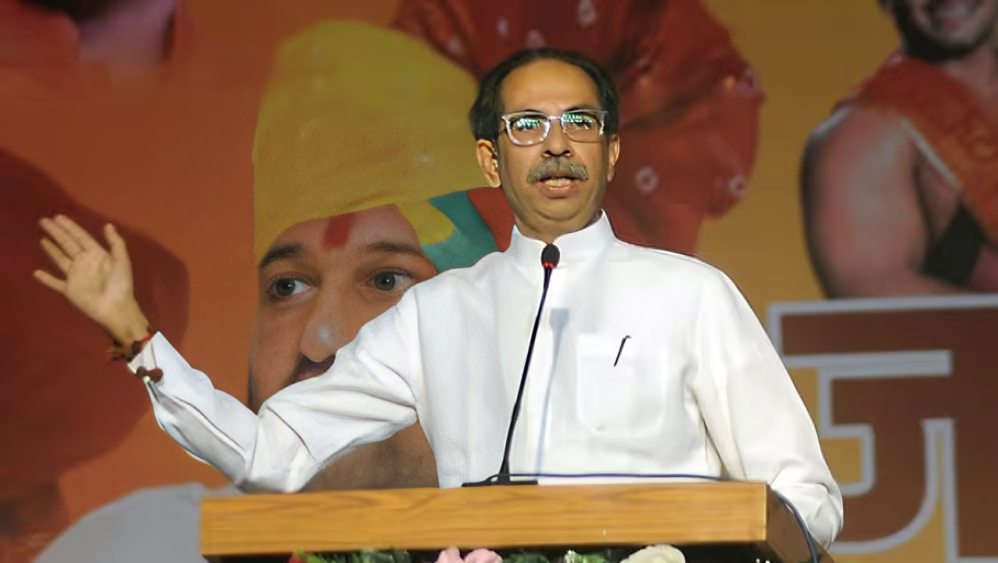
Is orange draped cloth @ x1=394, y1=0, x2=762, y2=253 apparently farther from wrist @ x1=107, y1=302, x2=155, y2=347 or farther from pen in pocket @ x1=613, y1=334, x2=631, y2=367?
wrist @ x1=107, y1=302, x2=155, y2=347

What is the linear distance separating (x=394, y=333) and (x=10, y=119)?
219cm

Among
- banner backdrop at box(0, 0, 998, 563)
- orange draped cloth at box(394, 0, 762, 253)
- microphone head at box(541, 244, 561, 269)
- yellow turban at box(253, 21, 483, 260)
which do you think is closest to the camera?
microphone head at box(541, 244, 561, 269)

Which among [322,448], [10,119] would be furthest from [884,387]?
[10,119]

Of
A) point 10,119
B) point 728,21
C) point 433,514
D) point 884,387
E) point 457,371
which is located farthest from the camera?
point 10,119

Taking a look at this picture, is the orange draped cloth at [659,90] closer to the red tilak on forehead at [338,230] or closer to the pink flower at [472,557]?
the red tilak on forehead at [338,230]

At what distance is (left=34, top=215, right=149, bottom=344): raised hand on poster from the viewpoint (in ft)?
8.61

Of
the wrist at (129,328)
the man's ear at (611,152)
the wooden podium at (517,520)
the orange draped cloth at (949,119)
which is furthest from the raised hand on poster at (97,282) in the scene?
the orange draped cloth at (949,119)

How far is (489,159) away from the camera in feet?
10.3

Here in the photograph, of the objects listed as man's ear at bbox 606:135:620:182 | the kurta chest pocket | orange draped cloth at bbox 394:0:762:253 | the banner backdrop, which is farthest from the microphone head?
orange draped cloth at bbox 394:0:762:253

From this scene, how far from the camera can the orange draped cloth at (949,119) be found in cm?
421

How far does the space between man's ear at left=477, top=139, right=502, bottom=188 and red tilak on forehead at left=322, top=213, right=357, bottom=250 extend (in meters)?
1.48

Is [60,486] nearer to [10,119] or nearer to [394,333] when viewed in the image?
[10,119]

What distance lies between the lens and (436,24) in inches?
183

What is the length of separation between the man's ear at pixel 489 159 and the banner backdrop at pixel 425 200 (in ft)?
4.29
